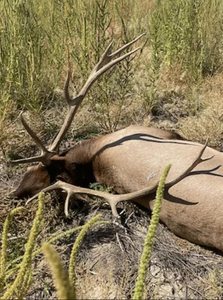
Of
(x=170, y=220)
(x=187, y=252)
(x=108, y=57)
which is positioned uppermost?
(x=108, y=57)

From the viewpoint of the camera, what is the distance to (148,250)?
0.94m

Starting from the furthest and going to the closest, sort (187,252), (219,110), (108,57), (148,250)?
(219,110) < (108,57) < (187,252) < (148,250)

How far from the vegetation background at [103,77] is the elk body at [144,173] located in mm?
481

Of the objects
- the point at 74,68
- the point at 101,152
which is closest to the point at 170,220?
the point at 101,152

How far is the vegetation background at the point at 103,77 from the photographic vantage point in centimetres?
365

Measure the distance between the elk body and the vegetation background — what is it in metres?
0.48

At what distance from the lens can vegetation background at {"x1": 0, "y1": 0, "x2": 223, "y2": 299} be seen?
3648 mm

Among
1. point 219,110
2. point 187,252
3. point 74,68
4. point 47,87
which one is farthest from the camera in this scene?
point 74,68

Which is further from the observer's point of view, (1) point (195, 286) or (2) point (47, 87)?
(2) point (47, 87)

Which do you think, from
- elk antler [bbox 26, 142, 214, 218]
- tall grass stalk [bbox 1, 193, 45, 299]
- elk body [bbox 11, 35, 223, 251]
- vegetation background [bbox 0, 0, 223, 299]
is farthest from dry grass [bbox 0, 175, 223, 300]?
tall grass stalk [bbox 1, 193, 45, 299]

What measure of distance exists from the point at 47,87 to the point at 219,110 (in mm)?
2241

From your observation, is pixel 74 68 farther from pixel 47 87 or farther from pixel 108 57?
→ pixel 108 57

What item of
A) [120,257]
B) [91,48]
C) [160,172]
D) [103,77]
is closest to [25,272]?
[120,257]

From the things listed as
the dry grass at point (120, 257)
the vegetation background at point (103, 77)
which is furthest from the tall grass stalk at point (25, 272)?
the vegetation background at point (103, 77)
